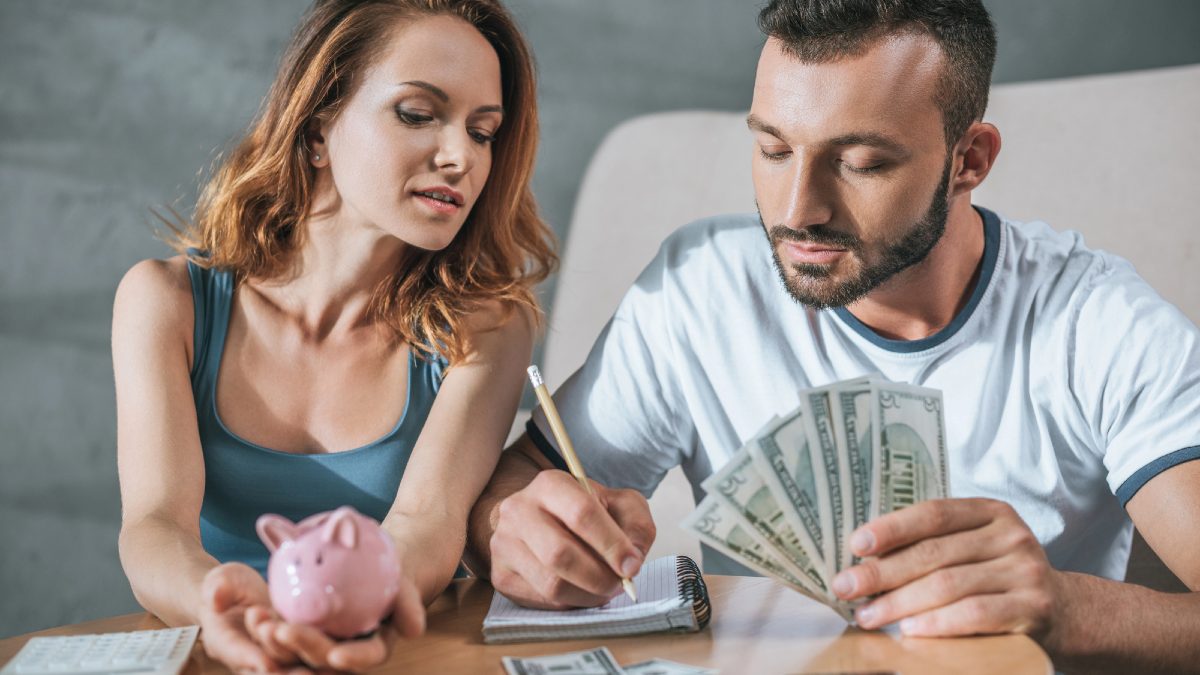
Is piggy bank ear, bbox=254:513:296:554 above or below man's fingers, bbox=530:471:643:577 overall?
below

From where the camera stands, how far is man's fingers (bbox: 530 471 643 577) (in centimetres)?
113

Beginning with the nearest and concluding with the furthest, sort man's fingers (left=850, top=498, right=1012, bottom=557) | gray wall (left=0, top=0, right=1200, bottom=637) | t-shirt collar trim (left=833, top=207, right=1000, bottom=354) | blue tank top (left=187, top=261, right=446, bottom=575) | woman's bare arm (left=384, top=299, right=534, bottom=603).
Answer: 1. man's fingers (left=850, top=498, right=1012, bottom=557)
2. woman's bare arm (left=384, top=299, right=534, bottom=603)
3. t-shirt collar trim (left=833, top=207, right=1000, bottom=354)
4. blue tank top (left=187, top=261, right=446, bottom=575)
5. gray wall (left=0, top=0, right=1200, bottom=637)

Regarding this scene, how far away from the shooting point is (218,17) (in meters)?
3.05

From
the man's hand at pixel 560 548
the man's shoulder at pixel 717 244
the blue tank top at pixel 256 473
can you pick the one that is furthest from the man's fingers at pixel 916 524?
the blue tank top at pixel 256 473

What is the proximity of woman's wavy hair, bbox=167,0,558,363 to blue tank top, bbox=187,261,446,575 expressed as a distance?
0.41ft

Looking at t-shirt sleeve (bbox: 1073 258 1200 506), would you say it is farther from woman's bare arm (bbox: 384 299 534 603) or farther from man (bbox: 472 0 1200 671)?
woman's bare arm (bbox: 384 299 534 603)

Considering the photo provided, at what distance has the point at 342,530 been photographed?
918 millimetres

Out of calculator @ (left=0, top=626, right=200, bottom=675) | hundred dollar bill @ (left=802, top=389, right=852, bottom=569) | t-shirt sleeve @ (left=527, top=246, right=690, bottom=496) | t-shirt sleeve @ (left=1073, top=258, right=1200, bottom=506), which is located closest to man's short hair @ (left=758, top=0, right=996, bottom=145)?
t-shirt sleeve @ (left=1073, top=258, right=1200, bottom=506)

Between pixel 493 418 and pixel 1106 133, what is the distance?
5.33 ft

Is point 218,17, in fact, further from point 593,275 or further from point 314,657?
point 314,657

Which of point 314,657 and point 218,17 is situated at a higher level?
point 218,17

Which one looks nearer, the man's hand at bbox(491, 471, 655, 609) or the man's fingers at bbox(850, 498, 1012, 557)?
the man's fingers at bbox(850, 498, 1012, 557)

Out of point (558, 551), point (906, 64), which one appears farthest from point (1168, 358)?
point (558, 551)

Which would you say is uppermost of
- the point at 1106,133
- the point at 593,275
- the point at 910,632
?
the point at 1106,133
